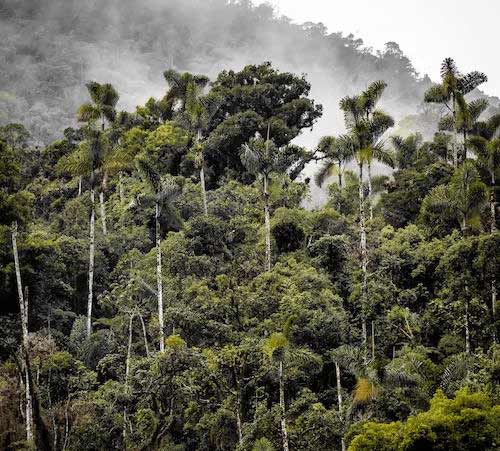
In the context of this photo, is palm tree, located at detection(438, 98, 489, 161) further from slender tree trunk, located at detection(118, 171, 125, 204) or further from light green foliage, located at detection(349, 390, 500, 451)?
slender tree trunk, located at detection(118, 171, 125, 204)

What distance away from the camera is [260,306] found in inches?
1006

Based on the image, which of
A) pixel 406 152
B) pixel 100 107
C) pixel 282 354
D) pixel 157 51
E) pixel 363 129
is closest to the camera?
pixel 282 354

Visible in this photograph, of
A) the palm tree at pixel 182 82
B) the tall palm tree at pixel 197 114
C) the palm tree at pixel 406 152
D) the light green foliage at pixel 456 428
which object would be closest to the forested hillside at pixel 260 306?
the light green foliage at pixel 456 428

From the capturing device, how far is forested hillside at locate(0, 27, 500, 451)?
19.4 m

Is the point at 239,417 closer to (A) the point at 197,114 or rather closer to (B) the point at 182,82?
(A) the point at 197,114

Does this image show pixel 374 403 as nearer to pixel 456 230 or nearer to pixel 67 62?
pixel 456 230

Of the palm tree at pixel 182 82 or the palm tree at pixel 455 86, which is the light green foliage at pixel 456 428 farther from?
the palm tree at pixel 182 82

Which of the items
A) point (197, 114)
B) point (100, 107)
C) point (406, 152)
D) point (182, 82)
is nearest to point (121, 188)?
point (100, 107)

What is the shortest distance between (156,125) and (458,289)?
3430 cm

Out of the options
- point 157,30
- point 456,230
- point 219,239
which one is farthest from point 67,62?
point 456,230

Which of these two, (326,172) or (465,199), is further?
(326,172)

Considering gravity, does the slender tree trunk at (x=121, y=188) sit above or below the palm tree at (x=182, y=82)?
below

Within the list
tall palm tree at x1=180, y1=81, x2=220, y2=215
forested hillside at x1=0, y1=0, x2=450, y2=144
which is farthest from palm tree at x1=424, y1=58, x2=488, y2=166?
forested hillside at x1=0, y1=0, x2=450, y2=144

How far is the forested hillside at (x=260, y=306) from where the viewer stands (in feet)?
63.5
